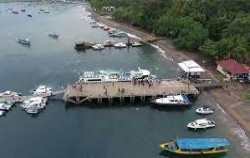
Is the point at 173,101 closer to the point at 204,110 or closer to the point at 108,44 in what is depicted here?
the point at 204,110

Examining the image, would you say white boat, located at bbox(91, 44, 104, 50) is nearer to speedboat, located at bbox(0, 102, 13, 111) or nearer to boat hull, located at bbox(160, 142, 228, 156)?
speedboat, located at bbox(0, 102, 13, 111)

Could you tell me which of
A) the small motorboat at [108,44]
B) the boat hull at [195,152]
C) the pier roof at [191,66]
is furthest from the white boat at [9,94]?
the small motorboat at [108,44]

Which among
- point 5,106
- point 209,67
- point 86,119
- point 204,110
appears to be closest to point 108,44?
point 209,67

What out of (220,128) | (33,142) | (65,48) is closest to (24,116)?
(33,142)

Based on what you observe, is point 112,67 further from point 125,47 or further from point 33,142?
point 33,142

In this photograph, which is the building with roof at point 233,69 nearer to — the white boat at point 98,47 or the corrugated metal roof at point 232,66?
the corrugated metal roof at point 232,66

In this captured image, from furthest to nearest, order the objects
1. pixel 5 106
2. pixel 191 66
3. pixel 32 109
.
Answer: pixel 191 66 → pixel 5 106 → pixel 32 109

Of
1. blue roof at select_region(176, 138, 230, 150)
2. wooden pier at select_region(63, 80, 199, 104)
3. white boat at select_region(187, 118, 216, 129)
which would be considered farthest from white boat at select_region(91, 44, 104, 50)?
blue roof at select_region(176, 138, 230, 150)
